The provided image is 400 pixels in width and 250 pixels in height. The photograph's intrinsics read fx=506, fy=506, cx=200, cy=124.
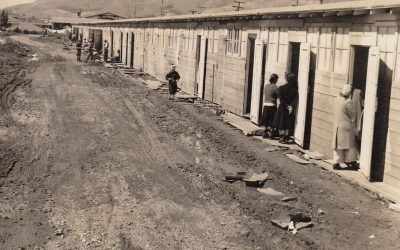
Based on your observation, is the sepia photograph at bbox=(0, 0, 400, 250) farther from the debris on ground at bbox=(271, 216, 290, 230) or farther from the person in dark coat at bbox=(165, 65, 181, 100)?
the person in dark coat at bbox=(165, 65, 181, 100)

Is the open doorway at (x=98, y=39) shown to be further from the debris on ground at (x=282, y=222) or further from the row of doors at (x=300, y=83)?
the debris on ground at (x=282, y=222)

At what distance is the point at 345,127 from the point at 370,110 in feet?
2.70

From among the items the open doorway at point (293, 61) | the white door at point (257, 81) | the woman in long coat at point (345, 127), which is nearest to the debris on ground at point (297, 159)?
the woman in long coat at point (345, 127)

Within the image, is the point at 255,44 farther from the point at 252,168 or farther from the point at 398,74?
the point at 398,74

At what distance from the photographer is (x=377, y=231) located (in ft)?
25.1

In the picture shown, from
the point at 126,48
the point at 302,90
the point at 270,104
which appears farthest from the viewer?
the point at 126,48

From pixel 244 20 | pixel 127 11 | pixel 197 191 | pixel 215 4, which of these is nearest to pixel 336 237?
pixel 197 191

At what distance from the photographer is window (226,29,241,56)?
18000 millimetres

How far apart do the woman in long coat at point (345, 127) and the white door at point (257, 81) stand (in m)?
5.39

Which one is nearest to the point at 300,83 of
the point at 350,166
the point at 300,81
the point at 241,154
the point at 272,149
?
the point at 300,81

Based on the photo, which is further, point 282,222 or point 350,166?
point 350,166

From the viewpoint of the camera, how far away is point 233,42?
1845 cm

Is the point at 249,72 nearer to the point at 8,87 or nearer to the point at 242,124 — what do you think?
the point at 242,124

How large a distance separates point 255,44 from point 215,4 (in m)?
158
